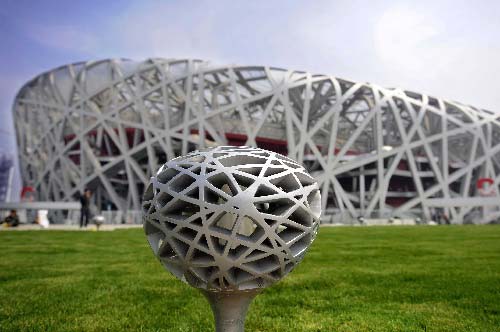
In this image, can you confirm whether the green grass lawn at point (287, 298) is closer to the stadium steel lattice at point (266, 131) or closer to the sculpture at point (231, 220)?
the sculpture at point (231, 220)

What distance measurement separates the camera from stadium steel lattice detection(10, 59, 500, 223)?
39.3 m

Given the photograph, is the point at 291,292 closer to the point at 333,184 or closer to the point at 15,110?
the point at 333,184

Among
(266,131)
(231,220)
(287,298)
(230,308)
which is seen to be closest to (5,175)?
(266,131)

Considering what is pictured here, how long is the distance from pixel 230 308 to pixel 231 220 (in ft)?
2.17

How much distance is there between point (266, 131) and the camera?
1650 inches

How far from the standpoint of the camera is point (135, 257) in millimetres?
9234

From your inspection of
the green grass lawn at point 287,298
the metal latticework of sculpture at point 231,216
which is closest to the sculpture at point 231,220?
the metal latticework of sculpture at point 231,216

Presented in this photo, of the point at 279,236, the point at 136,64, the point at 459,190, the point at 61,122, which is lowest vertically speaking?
the point at 459,190

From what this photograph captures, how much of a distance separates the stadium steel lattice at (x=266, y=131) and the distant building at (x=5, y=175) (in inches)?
2605

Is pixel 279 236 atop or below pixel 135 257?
atop

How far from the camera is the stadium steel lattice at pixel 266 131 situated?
39344 millimetres

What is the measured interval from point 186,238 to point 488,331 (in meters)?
2.86

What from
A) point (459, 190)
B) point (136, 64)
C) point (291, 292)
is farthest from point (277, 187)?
point (459, 190)

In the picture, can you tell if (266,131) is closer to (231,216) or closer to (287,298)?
(287,298)
